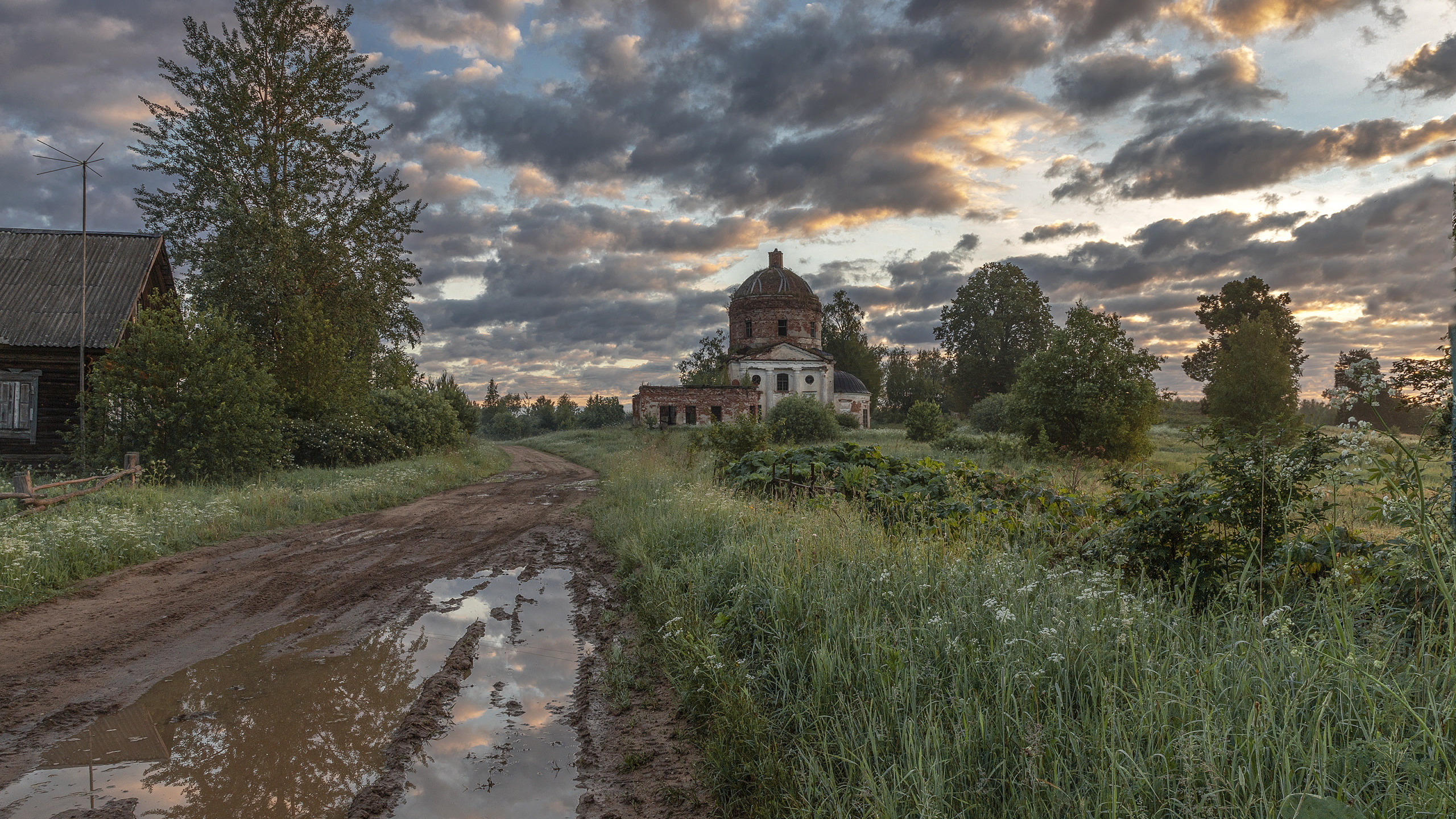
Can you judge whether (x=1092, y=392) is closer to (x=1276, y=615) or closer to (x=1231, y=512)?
(x=1231, y=512)

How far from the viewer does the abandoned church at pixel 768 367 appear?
148 feet

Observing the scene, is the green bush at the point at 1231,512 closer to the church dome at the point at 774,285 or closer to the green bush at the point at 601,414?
the church dome at the point at 774,285

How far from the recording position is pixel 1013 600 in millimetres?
4336

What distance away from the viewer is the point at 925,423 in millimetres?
40750

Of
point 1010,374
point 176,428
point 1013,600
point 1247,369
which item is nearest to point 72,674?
point 1013,600

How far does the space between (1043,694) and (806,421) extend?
1456 inches

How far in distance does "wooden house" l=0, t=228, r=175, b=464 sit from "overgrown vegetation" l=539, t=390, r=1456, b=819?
71.0 feet

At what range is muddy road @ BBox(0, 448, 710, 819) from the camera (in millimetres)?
3781

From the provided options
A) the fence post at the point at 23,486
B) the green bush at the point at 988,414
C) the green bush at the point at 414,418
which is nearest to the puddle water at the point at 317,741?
the fence post at the point at 23,486

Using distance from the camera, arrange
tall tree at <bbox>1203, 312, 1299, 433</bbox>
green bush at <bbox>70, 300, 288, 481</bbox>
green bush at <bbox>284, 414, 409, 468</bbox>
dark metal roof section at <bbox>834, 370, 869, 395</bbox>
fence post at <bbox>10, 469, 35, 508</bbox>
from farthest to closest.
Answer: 1. dark metal roof section at <bbox>834, 370, 869, 395</bbox>
2. tall tree at <bbox>1203, 312, 1299, 433</bbox>
3. green bush at <bbox>284, 414, 409, 468</bbox>
4. green bush at <bbox>70, 300, 288, 481</bbox>
5. fence post at <bbox>10, 469, 35, 508</bbox>

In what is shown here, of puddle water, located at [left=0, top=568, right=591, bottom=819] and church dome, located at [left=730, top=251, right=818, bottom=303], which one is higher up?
church dome, located at [left=730, top=251, right=818, bottom=303]

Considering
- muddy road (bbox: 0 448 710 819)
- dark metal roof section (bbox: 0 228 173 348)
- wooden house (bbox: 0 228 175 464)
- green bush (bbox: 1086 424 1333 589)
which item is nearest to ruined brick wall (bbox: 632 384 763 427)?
dark metal roof section (bbox: 0 228 173 348)

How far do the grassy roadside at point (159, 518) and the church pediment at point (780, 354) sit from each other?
33720 millimetres

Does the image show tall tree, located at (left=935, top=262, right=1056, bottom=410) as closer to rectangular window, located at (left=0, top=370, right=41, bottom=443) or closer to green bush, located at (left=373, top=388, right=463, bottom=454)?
green bush, located at (left=373, top=388, right=463, bottom=454)
